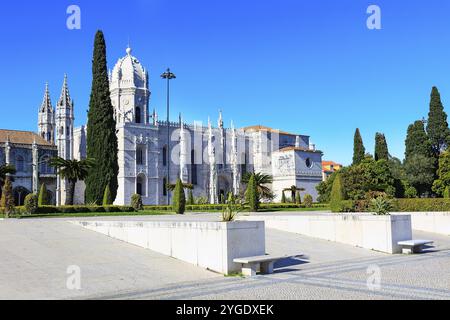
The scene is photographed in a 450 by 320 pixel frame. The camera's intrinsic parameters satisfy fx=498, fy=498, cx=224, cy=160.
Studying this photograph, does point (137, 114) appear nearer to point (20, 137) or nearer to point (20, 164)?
point (20, 137)

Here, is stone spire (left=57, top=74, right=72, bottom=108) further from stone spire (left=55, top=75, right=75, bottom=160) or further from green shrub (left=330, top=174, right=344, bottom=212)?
green shrub (left=330, top=174, right=344, bottom=212)

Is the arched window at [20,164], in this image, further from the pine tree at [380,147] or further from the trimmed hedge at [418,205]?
the trimmed hedge at [418,205]

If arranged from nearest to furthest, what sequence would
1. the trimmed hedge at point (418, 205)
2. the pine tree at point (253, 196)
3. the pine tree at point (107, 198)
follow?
the trimmed hedge at point (418, 205) → the pine tree at point (107, 198) → the pine tree at point (253, 196)

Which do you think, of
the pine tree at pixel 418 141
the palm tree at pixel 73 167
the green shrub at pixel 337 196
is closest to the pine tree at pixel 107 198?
the palm tree at pixel 73 167

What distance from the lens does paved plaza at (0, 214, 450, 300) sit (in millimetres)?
8789

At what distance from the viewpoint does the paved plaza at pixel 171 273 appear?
28.8 feet

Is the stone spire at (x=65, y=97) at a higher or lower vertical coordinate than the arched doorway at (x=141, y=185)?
higher

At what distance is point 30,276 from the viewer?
9.77 m

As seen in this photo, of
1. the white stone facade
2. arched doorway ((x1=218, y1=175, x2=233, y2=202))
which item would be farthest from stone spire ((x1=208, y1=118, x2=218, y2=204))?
arched doorway ((x1=218, y1=175, x2=233, y2=202))

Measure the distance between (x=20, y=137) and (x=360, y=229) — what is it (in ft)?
169

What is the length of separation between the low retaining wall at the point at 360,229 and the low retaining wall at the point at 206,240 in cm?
537

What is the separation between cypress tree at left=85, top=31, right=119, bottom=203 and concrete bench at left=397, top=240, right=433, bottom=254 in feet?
75.3

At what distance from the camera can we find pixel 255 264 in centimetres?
1124

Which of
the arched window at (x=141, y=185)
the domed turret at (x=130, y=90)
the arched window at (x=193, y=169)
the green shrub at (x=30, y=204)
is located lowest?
the green shrub at (x=30, y=204)
